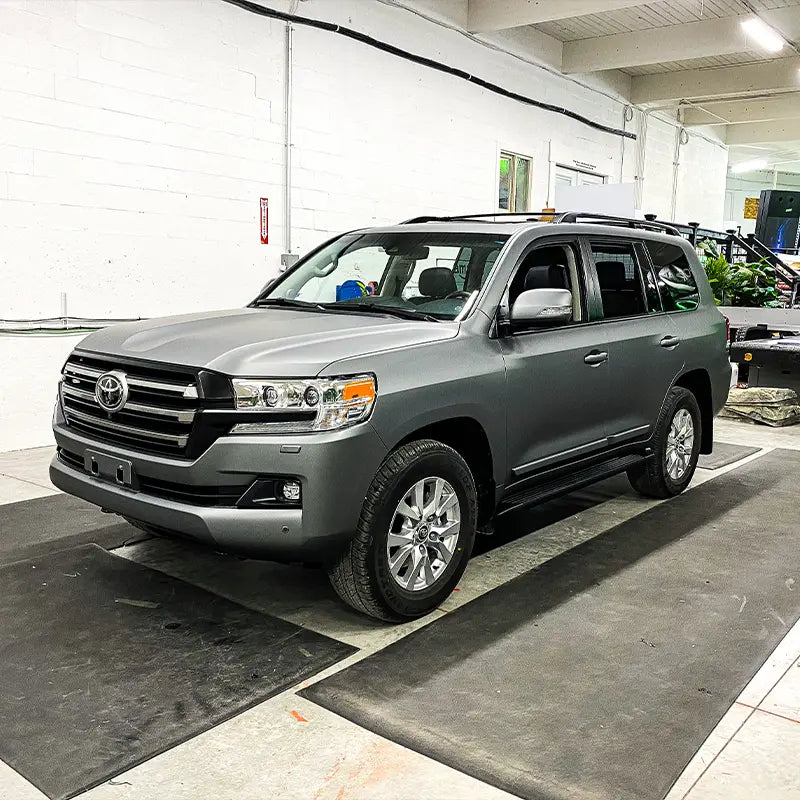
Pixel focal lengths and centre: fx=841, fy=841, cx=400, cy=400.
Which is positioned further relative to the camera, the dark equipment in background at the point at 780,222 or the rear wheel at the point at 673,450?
the dark equipment in background at the point at 780,222

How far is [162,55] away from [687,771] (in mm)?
6569


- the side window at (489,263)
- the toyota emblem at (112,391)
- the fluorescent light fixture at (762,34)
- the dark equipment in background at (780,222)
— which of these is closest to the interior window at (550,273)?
the side window at (489,263)

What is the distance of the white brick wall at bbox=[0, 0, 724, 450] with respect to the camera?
6.18 m

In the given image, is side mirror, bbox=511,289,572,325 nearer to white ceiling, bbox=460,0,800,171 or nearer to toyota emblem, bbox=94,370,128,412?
toyota emblem, bbox=94,370,128,412

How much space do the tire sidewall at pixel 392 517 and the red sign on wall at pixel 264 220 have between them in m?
5.17

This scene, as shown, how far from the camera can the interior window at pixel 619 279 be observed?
4370 millimetres

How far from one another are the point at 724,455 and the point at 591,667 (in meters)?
4.25

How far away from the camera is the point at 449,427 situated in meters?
3.46

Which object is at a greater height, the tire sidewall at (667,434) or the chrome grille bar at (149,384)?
the chrome grille bar at (149,384)

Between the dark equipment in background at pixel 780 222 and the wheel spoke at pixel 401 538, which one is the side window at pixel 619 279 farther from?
the dark equipment in background at pixel 780 222

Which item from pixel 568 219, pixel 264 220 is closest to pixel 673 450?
pixel 568 219

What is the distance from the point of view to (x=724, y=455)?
6.73m

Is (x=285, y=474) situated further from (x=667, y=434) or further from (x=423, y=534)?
(x=667, y=434)

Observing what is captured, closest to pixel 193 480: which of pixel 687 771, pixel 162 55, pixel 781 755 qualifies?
pixel 687 771
